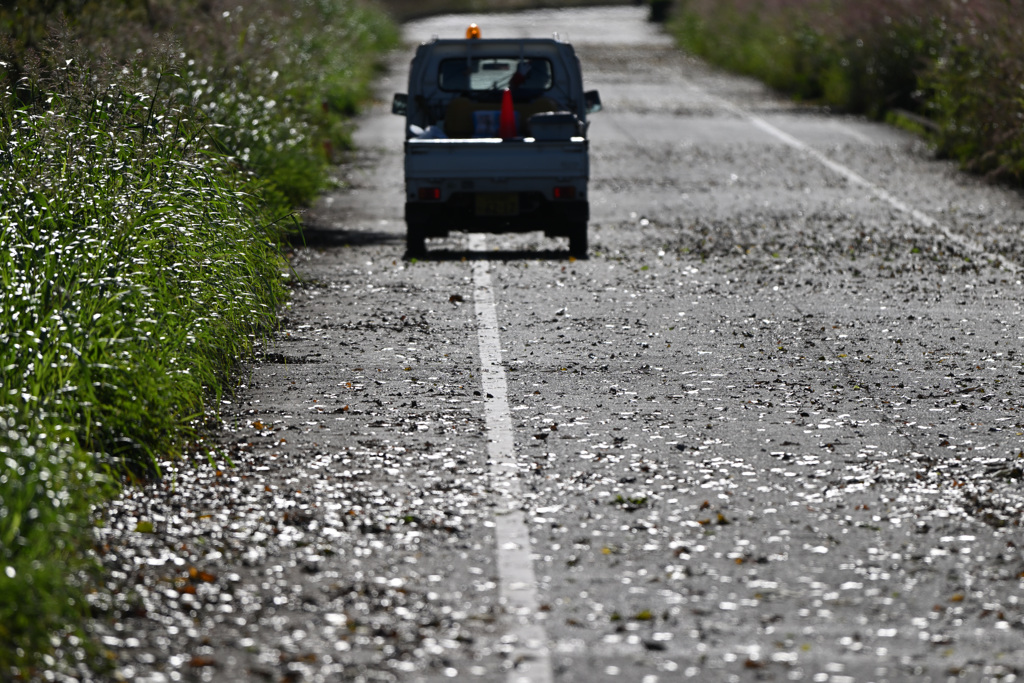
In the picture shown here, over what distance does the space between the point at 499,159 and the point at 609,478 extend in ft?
21.9

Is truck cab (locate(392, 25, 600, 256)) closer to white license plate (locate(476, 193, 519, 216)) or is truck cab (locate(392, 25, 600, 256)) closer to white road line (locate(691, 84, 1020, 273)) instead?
white license plate (locate(476, 193, 519, 216))

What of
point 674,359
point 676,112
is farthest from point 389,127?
point 674,359

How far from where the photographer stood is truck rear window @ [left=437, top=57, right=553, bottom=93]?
615 inches

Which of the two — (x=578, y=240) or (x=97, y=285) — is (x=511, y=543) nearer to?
(x=97, y=285)

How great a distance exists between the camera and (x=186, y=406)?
26.6 ft

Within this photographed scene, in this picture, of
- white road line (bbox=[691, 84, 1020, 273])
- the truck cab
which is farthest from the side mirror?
white road line (bbox=[691, 84, 1020, 273])

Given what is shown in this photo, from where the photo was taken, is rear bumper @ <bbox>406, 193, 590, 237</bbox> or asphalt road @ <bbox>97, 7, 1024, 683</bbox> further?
rear bumper @ <bbox>406, 193, 590, 237</bbox>

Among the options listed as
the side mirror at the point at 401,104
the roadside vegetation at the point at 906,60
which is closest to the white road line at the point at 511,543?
the side mirror at the point at 401,104

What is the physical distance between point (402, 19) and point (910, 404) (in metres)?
56.8

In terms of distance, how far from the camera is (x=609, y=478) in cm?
730

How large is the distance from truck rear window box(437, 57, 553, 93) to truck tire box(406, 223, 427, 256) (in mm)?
2185

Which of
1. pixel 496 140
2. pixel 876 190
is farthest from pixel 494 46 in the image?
pixel 876 190

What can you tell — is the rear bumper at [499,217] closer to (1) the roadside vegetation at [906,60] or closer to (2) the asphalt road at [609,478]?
(2) the asphalt road at [609,478]

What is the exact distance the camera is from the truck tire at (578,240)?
1402cm
